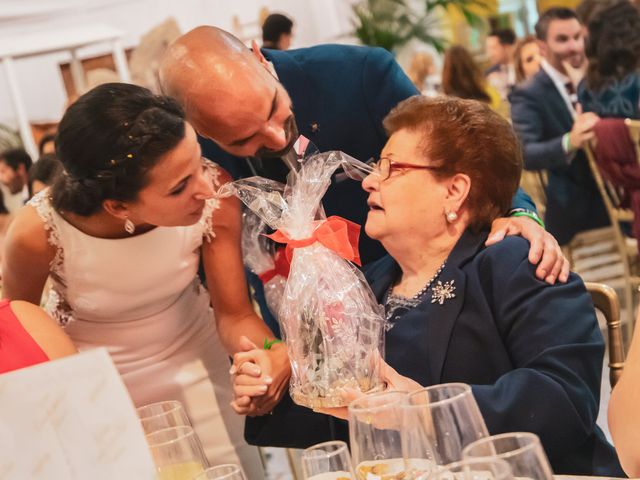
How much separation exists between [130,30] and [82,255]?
6504 millimetres

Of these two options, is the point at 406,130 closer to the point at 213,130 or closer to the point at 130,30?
the point at 213,130

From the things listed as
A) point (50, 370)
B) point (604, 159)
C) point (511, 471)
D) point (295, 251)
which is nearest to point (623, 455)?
point (511, 471)

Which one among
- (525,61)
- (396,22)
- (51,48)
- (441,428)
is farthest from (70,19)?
(441,428)

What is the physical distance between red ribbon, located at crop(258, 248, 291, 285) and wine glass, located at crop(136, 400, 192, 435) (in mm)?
751

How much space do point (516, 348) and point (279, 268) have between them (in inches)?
28.2

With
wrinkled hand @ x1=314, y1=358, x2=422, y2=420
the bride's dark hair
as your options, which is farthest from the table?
wrinkled hand @ x1=314, y1=358, x2=422, y2=420

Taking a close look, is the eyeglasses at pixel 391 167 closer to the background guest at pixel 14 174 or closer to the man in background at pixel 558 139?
the man in background at pixel 558 139

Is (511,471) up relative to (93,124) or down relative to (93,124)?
down

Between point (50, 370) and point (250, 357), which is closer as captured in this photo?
point (50, 370)

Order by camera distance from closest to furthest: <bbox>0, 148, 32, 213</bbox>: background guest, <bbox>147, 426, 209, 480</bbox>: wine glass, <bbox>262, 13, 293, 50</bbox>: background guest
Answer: <bbox>147, 426, 209, 480</bbox>: wine glass → <bbox>0, 148, 32, 213</bbox>: background guest → <bbox>262, 13, 293, 50</bbox>: background guest

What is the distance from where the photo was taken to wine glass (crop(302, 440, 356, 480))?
125 centimetres

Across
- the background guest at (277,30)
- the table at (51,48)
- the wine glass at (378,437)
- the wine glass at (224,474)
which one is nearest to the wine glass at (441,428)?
the wine glass at (378,437)

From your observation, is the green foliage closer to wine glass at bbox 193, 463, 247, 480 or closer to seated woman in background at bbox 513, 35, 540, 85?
seated woman in background at bbox 513, 35, 540, 85

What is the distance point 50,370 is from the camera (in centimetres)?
114
